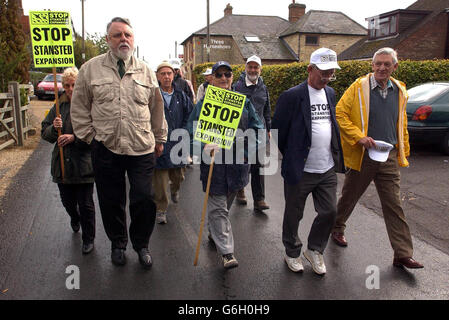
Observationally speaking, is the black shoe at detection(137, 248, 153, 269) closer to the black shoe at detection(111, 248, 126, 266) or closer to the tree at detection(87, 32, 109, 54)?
the black shoe at detection(111, 248, 126, 266)

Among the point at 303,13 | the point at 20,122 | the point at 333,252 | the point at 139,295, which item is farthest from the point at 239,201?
the point at 303,13

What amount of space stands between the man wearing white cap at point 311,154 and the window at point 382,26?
2695cm

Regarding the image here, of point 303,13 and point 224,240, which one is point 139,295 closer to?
point 224,240

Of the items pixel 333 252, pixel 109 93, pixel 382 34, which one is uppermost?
pixel 382 34

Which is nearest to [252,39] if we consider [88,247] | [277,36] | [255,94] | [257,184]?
[277,36]

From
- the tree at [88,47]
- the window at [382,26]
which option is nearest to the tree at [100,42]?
the tree at [88,47]

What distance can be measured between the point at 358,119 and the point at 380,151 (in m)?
0.40

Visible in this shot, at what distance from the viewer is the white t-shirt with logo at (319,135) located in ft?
11.9

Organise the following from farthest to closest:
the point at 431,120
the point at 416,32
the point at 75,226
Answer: the point at 416,32, the point at 431,120, the point at 75,226

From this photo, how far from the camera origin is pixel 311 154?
12.0 feet

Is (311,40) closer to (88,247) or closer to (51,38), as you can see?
(51,38)

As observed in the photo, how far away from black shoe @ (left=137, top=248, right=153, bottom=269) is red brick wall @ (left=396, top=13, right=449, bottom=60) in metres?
26.2
